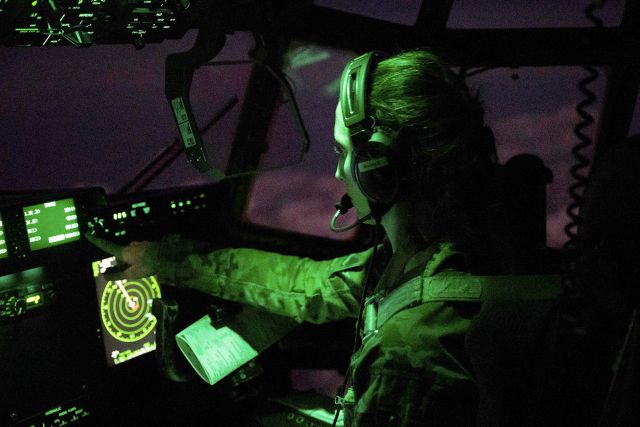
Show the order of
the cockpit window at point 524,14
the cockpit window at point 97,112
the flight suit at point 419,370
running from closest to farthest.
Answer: the flight suit at point 419,370, the cockpit window at point 97,112, the cockpit window at point 524,14

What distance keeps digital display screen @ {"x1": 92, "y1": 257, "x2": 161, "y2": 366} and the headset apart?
788mm

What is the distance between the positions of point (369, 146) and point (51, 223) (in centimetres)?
86

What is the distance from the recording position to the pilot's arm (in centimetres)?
130

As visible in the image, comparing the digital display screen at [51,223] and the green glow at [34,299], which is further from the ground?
the digital display screen at [51,223]

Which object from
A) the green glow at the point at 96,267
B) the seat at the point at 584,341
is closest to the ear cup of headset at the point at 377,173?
the seat at the point at 584,341

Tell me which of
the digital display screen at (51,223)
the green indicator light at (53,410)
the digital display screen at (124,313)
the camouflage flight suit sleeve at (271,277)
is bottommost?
the green indicator light at (53,410)

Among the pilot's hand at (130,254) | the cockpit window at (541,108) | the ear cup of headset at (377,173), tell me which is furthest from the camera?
the cockpit window at (541,108)

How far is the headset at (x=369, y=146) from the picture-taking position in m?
0.95

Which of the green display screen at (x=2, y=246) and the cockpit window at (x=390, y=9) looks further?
the cockpit window at (x=390, y=9)

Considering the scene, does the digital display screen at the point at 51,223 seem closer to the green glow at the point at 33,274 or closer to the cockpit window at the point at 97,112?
the green glow at the point at 33,274

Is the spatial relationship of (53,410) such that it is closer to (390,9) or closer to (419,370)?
(419,370)

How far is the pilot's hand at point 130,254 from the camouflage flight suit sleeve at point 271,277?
2 centimetres

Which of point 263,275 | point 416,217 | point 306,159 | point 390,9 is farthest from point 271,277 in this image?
point 390,9

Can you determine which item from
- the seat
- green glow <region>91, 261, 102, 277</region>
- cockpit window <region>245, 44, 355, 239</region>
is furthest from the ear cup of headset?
cockpit window <region>245, 44, 355, 239</region>
